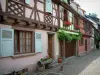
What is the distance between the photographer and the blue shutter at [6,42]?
8429 millimetres

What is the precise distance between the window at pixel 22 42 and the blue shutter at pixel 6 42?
88 centimetres

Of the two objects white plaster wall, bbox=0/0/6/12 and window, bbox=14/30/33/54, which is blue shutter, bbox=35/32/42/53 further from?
white plaster wall, bbox=0/0/6/12

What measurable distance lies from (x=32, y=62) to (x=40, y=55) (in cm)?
133

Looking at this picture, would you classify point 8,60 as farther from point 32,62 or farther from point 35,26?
point 35,26

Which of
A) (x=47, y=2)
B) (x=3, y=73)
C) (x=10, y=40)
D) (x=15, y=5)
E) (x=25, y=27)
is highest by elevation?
(x=47, y=2)

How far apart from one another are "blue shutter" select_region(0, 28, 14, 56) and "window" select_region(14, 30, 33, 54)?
2.88ft

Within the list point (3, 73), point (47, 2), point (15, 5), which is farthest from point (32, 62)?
point (47, 2)

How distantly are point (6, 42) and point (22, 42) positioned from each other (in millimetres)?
1979

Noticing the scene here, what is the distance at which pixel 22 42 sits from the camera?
10656 mm

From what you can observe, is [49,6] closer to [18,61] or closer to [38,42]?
[38,42]

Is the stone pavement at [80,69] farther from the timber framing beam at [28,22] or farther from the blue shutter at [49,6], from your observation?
the blue shutter at [49,6]

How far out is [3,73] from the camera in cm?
852

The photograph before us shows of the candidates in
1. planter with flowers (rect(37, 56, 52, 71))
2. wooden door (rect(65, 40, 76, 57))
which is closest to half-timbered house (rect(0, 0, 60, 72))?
planter with flowers (rect(37, 56, 52, 71))

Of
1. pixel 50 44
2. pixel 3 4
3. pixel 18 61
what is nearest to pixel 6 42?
pixel 18 61
